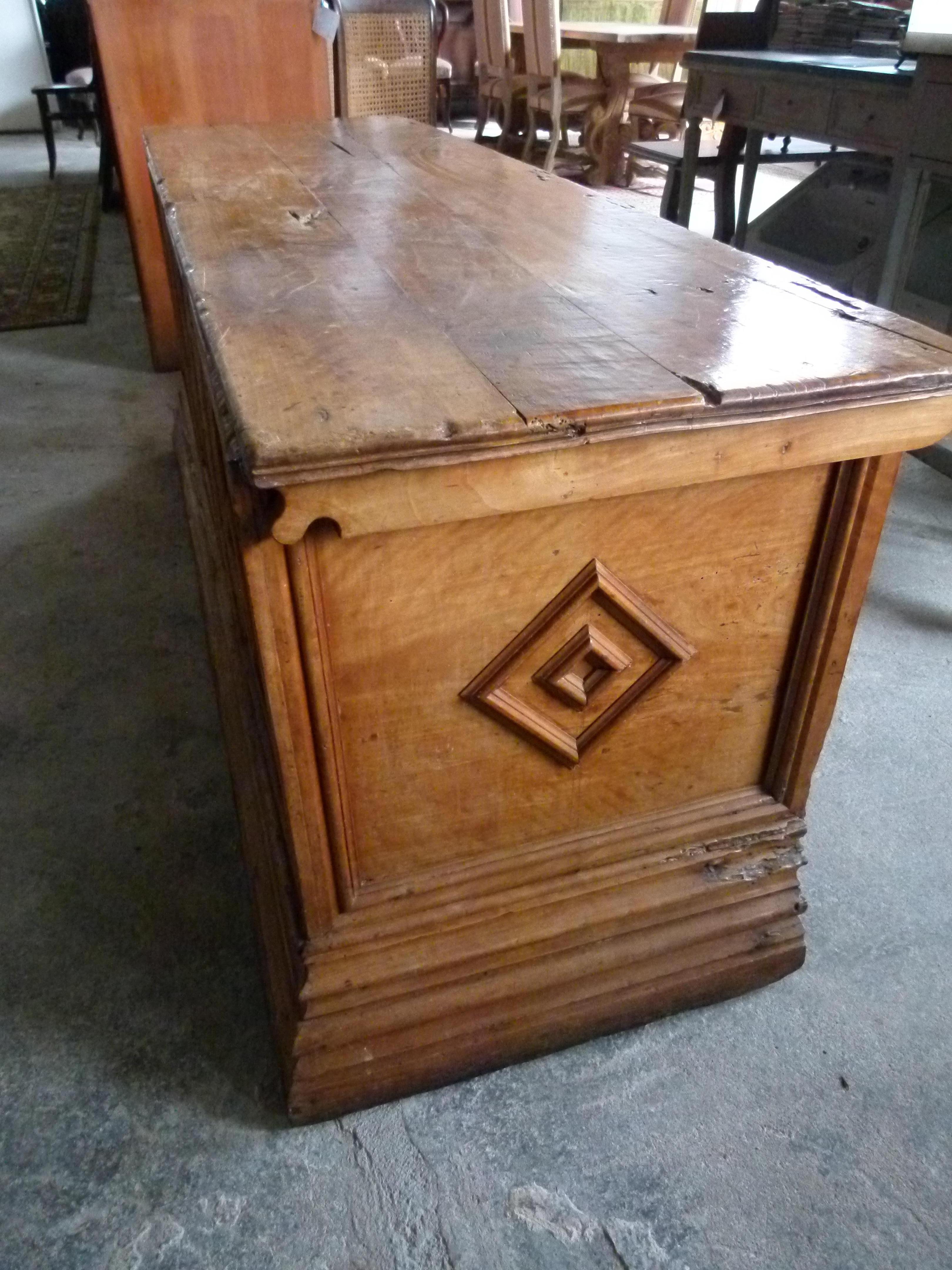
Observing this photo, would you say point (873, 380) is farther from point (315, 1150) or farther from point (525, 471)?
point (315, 1150)

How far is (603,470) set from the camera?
2.19 ft

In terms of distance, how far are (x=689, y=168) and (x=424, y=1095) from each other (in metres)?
2.95

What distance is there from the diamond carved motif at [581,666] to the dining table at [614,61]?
16.0 ft

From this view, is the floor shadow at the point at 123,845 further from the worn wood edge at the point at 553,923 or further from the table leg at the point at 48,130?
the table leg at the point at 48,130

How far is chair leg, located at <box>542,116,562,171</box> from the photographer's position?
509 centimetres

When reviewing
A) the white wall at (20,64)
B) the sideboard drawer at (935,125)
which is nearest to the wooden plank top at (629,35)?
the sideboard drawer at (935,125)

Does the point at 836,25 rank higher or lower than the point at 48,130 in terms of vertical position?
higher

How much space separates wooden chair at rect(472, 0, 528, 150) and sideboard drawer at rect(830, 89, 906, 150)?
3.58m

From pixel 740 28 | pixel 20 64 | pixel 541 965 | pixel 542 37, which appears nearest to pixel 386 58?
pixel 542 37

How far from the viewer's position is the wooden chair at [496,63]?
531cm

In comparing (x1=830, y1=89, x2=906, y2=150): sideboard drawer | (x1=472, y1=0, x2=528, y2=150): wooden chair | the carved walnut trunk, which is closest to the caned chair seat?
(x1=472, y1=0, x2=528, y2=150): wooden chair

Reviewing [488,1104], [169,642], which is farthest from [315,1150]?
[169,642]

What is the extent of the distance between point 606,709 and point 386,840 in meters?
0.23

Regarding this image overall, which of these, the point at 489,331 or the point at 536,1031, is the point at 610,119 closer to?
the point at 489,331
